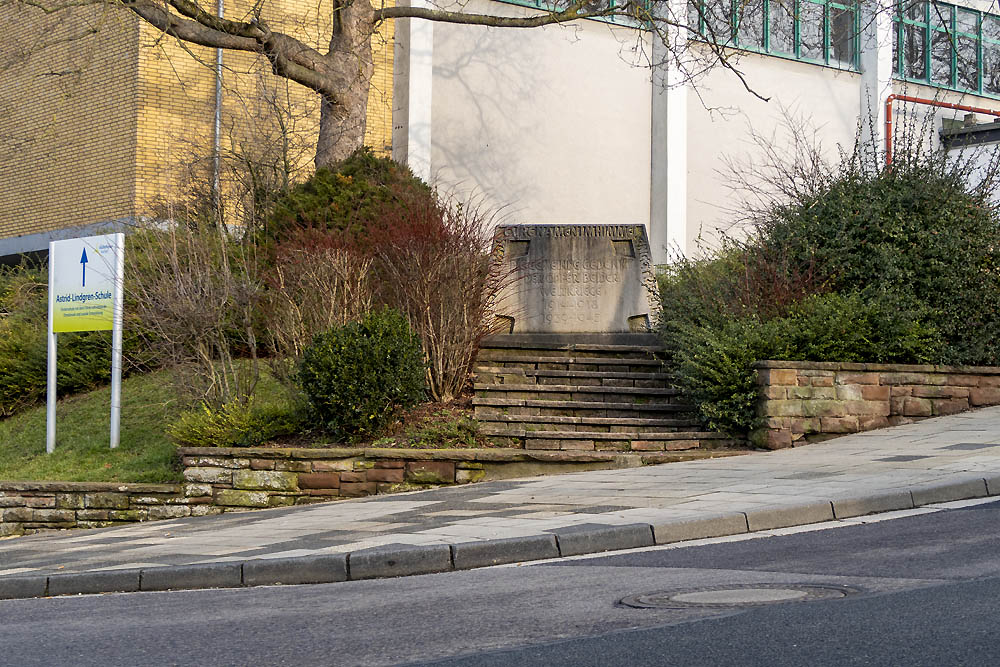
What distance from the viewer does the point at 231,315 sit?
1522cm

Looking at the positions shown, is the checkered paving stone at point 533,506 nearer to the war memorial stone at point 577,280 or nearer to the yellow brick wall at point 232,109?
the war memorial stone at point 577,280

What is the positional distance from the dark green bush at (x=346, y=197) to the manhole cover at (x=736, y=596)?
10637mm

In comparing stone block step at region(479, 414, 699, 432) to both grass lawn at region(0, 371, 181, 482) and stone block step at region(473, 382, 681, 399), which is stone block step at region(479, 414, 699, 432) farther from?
grass lawn at region(0, 371, 181, 482)

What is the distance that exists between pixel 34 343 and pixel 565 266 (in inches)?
304

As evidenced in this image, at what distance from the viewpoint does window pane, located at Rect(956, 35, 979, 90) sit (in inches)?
1323

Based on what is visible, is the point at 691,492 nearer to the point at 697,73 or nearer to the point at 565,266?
the point at 565,266

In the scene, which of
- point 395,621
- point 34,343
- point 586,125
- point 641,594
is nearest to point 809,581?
point 641,594

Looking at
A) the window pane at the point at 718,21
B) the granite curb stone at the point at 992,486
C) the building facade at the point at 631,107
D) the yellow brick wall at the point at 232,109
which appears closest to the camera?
the granite curb stone at the point at 992,486

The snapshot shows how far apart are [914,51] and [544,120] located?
11.6 metres

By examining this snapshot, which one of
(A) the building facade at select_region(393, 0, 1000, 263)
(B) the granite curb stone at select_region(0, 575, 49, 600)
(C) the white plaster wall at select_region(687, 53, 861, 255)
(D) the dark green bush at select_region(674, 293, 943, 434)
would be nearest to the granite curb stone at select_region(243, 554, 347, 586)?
(B) the granite curb stone at select_region(0, 575, 49, 600)

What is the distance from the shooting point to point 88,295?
50.4 feet

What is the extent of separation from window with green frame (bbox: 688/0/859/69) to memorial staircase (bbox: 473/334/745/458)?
15.8 meters

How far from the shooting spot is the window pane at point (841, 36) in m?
31.6

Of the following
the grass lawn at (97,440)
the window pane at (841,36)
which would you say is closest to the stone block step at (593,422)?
the grass lawn at (97,440)
